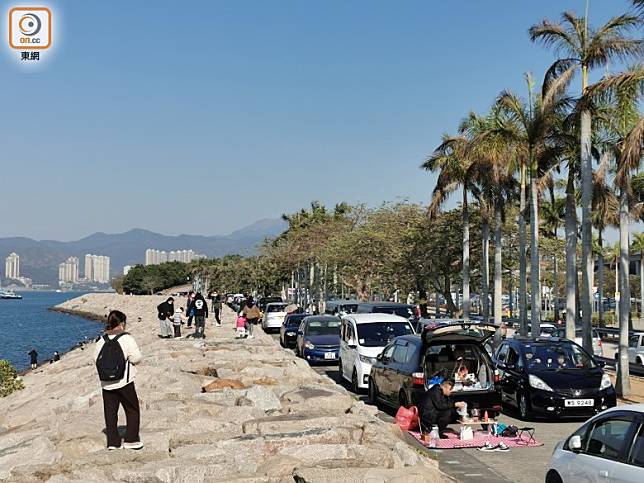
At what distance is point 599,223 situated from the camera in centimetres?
5478

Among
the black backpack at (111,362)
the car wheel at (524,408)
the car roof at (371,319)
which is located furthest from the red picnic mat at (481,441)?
the car roof at (371,319)

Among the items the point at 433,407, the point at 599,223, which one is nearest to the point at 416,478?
the point at 433,407

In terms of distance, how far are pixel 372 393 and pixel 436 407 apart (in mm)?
4876

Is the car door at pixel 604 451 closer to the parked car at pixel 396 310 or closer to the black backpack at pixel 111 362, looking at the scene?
the black backpack at pixel 111 362

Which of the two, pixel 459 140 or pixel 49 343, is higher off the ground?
pixel 459 140

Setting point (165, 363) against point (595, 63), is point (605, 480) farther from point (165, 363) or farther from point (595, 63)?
point (595, 63)

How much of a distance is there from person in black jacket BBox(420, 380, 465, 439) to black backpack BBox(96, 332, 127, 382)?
5.60 meters

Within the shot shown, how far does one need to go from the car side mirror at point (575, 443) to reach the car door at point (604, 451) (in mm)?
49

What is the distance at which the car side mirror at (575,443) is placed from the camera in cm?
802

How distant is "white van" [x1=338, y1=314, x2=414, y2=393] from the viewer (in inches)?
800

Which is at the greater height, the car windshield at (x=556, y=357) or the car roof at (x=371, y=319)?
the car roof at (x=371, y=319)

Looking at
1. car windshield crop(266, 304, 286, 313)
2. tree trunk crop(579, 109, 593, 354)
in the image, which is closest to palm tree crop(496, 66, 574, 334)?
tree trunk crop(579, 109, 593, 354)

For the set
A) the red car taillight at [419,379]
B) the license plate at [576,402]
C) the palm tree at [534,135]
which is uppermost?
the palm tree at [534,135]

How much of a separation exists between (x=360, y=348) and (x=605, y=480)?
13.4 metres
